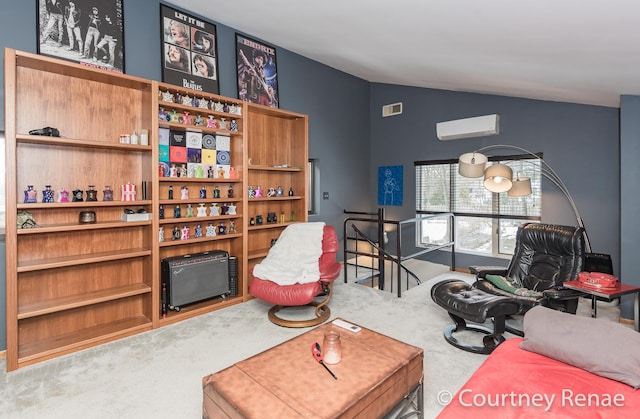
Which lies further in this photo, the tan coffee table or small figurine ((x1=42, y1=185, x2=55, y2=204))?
small figurine ((x1=42, y1=185, x2=55, y2=204))

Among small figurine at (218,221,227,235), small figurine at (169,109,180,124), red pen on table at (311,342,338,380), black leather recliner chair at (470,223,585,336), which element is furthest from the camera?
small figurine at (218,221,227,235)

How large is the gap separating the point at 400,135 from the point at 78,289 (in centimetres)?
506

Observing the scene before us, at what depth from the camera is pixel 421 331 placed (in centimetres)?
310

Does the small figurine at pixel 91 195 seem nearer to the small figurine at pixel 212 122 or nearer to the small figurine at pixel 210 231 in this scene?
the small figurine at pixel 210 231

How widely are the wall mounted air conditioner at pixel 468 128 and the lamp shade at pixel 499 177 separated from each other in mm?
1728

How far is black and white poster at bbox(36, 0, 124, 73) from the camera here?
9.26 ft

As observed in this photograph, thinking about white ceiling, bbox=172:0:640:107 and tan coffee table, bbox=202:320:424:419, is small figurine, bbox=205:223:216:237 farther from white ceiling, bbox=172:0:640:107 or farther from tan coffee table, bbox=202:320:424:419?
white ceiling, bbox=172:0:640:107

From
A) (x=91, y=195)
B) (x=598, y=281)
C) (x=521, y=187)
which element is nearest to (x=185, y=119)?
(x=91, y=195)

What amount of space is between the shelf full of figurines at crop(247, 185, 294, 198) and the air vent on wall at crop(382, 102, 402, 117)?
8.49ft

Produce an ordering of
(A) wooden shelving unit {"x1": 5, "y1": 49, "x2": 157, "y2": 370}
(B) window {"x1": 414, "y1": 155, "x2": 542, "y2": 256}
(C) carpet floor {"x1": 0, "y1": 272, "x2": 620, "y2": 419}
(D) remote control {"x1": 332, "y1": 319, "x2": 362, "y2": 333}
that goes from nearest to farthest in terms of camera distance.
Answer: (C) carpet floor {"x1": 0, "y1": 272, "x2": 620, "y2": 419} → (D) remote control {"x1": 332, "y1": 319, "x2": 362, "y2": 333} → (A) wooden shelving unit {"x1": 5, "y1": 49, "x2": 157, "y2": 370} → (B) window {"x1": 414, "y1": 155, "x2": 542, "y2": 256}

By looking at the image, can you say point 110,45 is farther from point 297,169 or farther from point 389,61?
point 389,61

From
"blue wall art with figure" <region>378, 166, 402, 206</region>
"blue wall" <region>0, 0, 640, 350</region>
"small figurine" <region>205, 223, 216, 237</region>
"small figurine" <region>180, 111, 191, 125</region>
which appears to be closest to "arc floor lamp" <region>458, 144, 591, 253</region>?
"blue wall" <region>0, 0, 640, 350</region>

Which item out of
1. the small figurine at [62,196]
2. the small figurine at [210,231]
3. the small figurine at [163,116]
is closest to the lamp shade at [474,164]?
the small figurine at [210,231]

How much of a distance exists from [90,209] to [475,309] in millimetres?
3455
